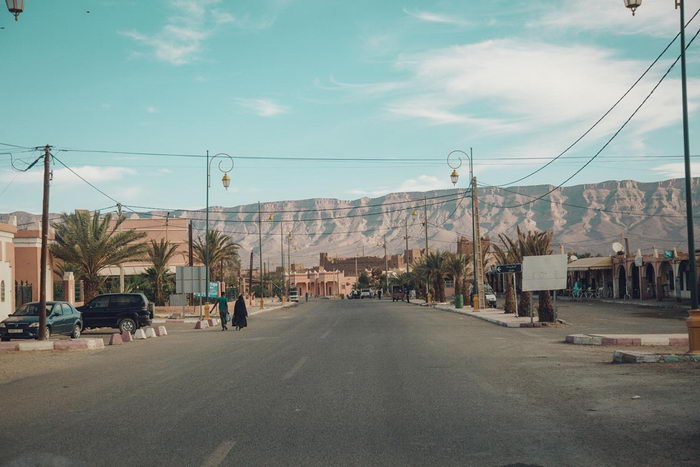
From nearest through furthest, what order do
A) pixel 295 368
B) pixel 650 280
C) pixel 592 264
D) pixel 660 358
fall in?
pixel 295 368 → pixel 660 358 → pixel 650 280 → pixel 592 264

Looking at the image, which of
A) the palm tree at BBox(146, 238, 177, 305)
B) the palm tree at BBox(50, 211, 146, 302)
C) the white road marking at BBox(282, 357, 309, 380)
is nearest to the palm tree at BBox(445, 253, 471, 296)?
the palm tree at BBox(146, 238, 177, 305)

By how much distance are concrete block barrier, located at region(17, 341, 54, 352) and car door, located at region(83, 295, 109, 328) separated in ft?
27.2

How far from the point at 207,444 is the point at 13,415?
416 cm

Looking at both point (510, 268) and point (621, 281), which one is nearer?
point (510, 268)

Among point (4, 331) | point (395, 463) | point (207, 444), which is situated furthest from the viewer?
point (4, 331)

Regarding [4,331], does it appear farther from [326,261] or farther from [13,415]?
[326,261]

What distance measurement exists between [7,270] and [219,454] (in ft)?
117

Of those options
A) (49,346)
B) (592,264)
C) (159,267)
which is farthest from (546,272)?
(592,264)

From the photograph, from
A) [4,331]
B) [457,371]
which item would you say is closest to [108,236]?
[4,331]

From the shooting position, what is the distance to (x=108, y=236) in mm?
43375

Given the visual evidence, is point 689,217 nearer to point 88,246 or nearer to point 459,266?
point 88,246

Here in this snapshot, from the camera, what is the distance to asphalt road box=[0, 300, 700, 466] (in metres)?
7.43

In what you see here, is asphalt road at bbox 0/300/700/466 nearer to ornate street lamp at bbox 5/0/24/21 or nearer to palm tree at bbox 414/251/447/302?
ornate street lamp at bbox 5/0/24/21

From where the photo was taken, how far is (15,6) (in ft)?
44.8
